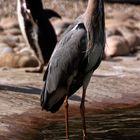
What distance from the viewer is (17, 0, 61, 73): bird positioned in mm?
14204

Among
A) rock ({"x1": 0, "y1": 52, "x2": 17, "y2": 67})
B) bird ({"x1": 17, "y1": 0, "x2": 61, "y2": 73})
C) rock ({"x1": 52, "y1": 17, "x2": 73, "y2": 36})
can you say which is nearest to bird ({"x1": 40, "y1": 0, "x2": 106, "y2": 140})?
bird ({"x1": 17, "y1": 0, "x2": 61, "y2": 73})

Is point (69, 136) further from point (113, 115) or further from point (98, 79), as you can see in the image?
point (98, 79)

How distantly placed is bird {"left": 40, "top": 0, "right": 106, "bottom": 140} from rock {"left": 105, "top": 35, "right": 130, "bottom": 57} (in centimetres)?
852

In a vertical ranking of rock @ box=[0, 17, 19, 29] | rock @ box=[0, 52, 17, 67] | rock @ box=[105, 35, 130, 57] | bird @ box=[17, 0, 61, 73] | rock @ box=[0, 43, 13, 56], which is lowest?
rock @ box=[0, 17, 19, 29]

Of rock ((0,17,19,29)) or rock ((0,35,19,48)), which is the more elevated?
rock ((0,35,19,48))

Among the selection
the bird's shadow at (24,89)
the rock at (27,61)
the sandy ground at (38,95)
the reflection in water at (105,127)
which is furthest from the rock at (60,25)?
the reflection in water at (105,127)

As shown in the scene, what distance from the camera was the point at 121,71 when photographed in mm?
14695

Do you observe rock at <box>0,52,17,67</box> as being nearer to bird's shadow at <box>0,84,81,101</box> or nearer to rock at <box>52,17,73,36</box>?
bird's shadow at <box>0,84,81,101</box>

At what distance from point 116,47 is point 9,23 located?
5024mm

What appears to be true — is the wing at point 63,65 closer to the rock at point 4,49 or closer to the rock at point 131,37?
the rock at point 4,49

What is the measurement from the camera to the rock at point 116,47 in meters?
17.4

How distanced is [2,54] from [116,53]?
3.25 m

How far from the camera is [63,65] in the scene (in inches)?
341

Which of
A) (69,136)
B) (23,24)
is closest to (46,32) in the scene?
(23,24)
